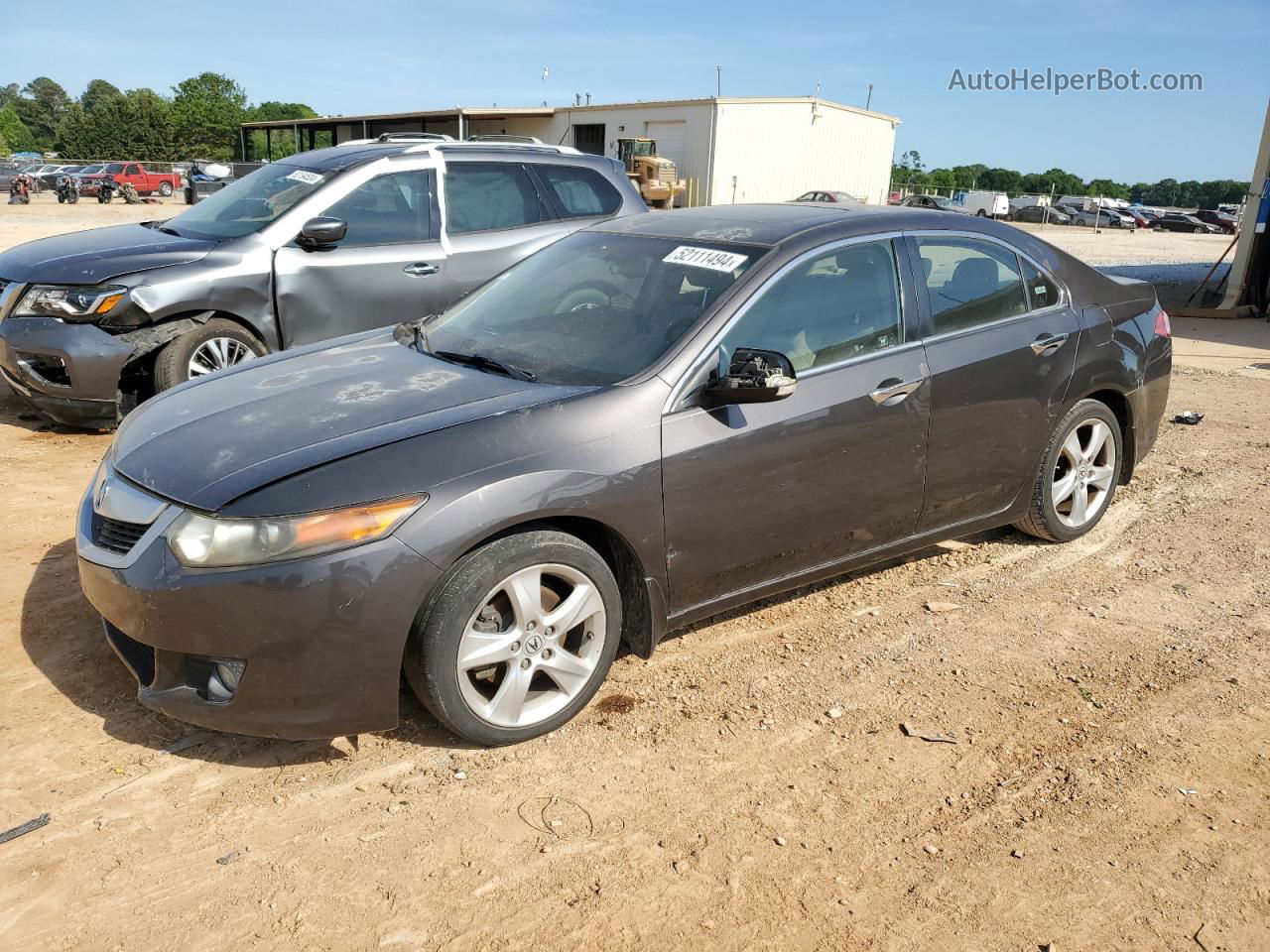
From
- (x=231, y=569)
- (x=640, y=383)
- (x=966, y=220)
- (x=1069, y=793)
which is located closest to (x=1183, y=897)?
(x=1069, y=793)

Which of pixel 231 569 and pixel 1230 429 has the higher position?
pixel 231 569

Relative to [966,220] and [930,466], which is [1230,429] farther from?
[930,466]

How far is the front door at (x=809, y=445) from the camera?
3564 mm

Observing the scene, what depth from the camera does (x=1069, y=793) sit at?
3.17 m

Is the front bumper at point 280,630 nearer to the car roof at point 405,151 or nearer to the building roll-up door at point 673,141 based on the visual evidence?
the car roof at point 405,151

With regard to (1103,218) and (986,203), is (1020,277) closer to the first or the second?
(986,203)

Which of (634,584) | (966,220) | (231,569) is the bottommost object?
(634,584)

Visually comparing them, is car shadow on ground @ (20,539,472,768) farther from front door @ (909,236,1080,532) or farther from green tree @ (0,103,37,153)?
green tree @ (0,103,37,153)

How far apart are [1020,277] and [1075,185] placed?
3663 inches

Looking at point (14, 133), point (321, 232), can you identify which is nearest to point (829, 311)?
point (321, 232)

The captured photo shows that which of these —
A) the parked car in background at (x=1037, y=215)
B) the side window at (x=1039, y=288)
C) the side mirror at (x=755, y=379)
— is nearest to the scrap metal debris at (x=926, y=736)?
the side mirror at (x=755, y=379)

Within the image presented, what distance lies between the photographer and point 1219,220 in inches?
2233

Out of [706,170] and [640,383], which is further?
[706,170]

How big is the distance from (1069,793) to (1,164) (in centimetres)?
5313
